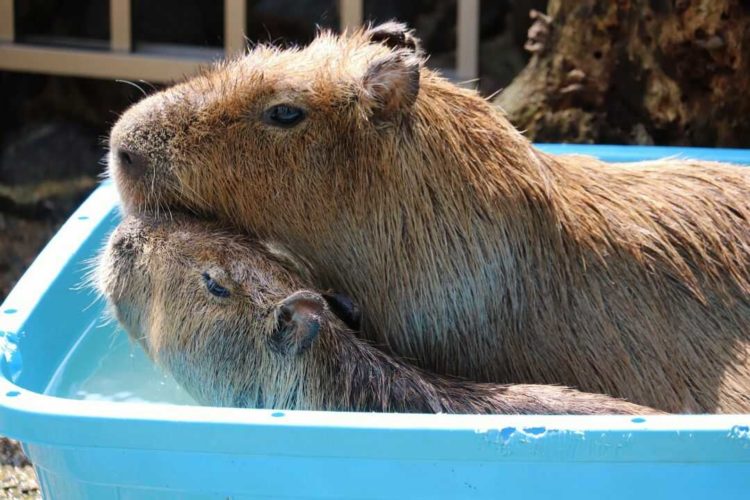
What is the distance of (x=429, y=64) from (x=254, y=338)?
4.23 metres

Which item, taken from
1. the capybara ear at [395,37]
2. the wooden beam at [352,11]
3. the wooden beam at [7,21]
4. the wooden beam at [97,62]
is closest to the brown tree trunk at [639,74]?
the wooden beam at [352,11]

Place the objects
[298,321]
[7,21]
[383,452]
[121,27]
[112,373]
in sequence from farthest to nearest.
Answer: [7,21] → [121,27] → [112,373] → [298,321] → [383,452]

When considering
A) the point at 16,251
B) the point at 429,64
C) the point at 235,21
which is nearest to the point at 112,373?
the point at 16,251

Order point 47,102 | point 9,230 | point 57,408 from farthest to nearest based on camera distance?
point 47,102
point 9,230
point 57,408

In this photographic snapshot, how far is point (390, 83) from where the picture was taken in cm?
297

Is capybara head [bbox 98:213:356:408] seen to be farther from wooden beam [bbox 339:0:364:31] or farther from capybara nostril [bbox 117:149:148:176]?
wooden beam [bbox 339:0:364:31]

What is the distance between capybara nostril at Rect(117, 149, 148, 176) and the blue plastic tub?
0.65m

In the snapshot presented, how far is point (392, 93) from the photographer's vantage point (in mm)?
2990

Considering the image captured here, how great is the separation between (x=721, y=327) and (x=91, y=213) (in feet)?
6.54

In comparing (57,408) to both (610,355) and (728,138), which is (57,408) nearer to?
(610,355)

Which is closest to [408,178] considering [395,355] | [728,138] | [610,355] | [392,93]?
[392,93]

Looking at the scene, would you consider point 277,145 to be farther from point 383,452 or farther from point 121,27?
point 121,27

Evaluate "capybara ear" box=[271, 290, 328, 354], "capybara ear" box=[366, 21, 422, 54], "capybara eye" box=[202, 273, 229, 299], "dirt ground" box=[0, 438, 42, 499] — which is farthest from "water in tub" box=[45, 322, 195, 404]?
"capybara ear" box=[366, 21, 422, 54]

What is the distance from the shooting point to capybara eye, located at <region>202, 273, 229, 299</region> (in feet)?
9.90
